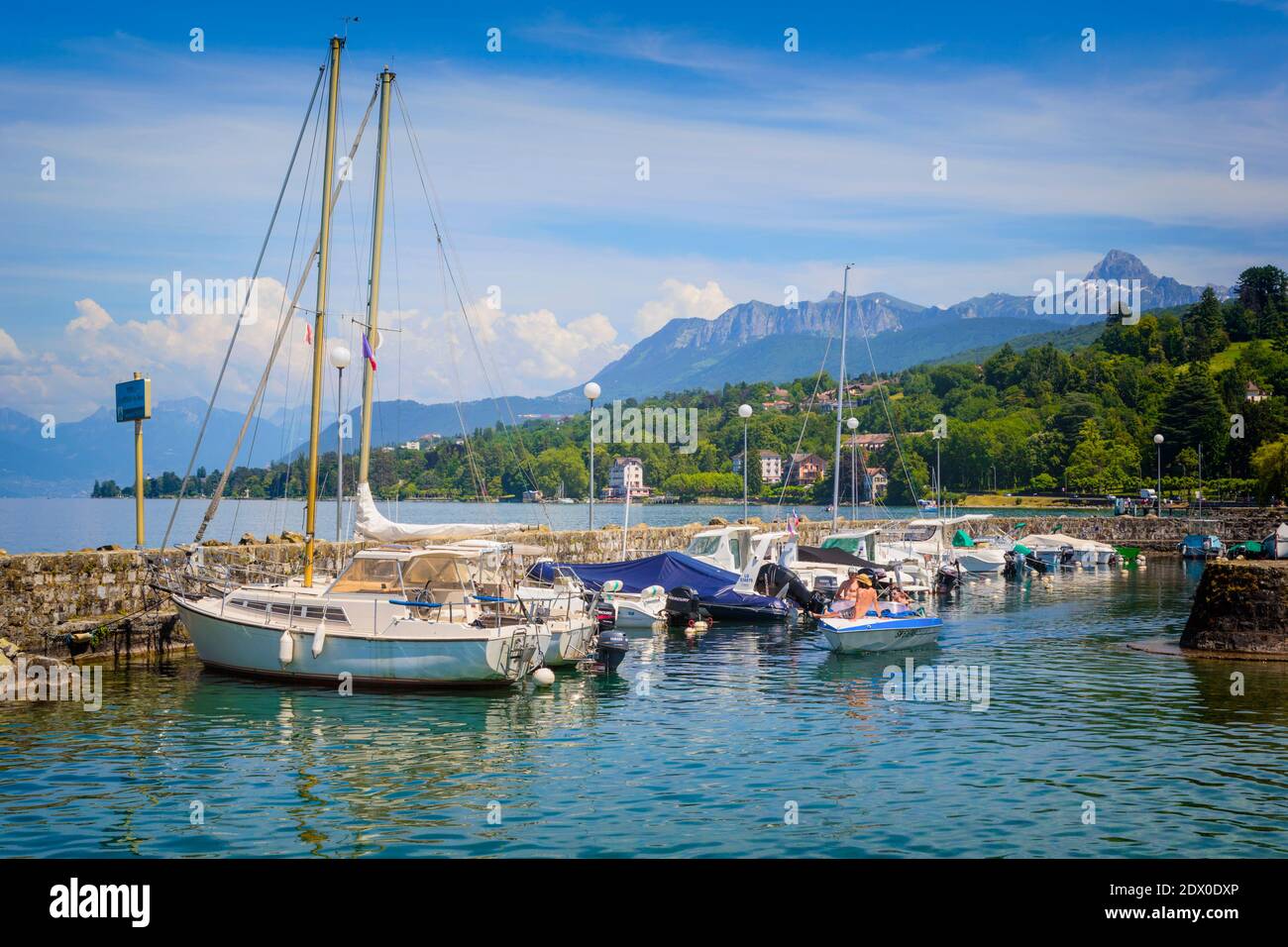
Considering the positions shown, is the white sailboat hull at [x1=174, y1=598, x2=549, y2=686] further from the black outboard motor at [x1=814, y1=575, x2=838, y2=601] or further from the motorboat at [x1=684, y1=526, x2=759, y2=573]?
the black outboard motor at [x1=814, y1=575, x2=838, y2=601]

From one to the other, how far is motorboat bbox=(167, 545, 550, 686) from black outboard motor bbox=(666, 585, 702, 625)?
11060mm

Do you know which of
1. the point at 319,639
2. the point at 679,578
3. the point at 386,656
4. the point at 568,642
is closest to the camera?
the point at 386,656

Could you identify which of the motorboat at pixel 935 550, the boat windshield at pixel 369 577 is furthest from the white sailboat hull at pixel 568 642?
the motorboat at pixel 935 550

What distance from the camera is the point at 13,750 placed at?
56.7 ft

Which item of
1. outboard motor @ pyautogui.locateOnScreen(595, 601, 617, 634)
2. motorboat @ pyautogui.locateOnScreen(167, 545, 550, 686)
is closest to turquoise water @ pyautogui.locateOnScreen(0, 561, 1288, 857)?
motorboat @ pyautogui.locateOnScreen(167, 545, 550, 686)

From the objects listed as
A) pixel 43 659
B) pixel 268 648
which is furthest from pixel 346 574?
pixel 43 659

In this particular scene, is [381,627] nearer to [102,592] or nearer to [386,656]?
[386,656]

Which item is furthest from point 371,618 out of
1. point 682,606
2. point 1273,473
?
point 1273,473

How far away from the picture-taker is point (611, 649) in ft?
83.3

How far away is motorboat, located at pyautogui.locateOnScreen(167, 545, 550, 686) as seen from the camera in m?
22.5

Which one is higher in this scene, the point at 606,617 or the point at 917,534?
the point at 917,534

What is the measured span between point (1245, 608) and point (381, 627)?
20243mm
